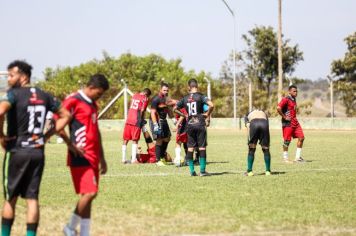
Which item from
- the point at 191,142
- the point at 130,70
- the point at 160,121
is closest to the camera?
the point at 191,142

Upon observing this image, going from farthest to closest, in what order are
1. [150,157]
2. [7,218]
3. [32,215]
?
[150,157]
[7,218]
[32,215]

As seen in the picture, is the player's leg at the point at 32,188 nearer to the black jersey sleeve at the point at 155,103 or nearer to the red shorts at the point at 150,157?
the black jersey sleeve at the point at 155,103

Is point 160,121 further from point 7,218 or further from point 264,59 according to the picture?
point 264,59

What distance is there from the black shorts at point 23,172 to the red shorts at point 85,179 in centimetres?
41

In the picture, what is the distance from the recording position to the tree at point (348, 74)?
77250mm

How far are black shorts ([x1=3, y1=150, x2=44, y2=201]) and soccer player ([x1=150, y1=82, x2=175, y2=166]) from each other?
12.7m

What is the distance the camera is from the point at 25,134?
28.9 feet

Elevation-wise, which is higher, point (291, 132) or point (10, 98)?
point (10, 98)

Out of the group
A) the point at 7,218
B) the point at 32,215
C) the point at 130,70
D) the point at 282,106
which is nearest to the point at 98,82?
the point at 32,215

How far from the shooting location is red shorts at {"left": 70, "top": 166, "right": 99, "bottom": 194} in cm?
889

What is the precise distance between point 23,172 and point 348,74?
74643mm

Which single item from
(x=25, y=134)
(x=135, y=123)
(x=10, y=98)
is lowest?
(x=25, y=134)

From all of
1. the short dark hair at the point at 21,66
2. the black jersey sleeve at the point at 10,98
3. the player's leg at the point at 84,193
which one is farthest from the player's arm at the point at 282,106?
the black jersey sleeve at the point at 10,98

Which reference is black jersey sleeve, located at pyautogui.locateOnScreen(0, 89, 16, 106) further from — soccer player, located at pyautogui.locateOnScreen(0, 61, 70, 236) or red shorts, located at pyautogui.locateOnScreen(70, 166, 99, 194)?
red shorts, located at pyautogui.locateOnScreen(70, 166, 99, 194)
